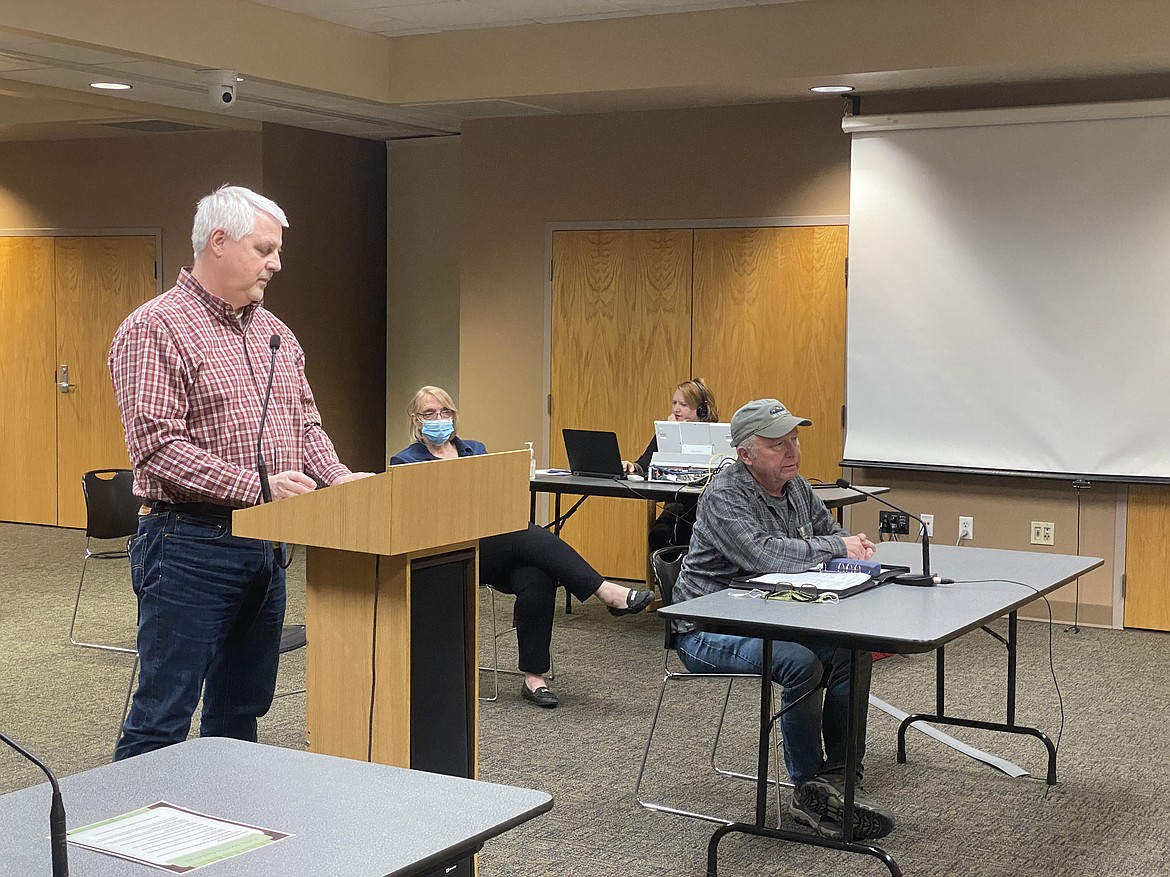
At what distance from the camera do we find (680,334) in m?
7.47

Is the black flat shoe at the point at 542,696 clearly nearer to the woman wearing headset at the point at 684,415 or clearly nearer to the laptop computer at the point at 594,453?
the laptop computer at the point at 594,453

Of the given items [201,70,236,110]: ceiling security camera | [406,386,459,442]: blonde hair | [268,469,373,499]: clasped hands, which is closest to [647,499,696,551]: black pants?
[406,386,459,442]: blonde hair

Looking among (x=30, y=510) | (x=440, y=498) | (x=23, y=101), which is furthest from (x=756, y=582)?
(x=30, y=510)

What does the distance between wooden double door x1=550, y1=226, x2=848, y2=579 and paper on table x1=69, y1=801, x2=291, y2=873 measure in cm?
582

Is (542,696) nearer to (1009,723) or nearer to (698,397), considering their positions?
(1009,723)

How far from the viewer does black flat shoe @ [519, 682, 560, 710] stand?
485 cm

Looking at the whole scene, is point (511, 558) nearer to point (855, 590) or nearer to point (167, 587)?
point (855, 590)

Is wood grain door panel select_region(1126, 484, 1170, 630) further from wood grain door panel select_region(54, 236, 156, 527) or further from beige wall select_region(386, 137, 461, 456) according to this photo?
wood grain door panel select_region(54, 236, 156, 527)

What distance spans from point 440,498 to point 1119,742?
305cm

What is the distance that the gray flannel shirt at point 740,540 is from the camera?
3666 millimetres

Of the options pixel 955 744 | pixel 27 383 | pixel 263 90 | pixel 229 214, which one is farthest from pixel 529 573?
pixel 27 383

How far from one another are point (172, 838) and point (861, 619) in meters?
1.93

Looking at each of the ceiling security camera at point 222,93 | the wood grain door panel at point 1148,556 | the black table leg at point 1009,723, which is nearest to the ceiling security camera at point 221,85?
the ceiling security camera at point 222,93

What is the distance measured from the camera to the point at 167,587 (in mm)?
2578
